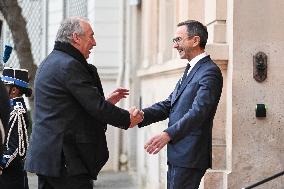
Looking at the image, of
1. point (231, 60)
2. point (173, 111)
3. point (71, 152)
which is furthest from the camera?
point (231, 60)

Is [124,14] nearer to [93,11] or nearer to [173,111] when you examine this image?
[93,11]

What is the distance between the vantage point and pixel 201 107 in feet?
18.3

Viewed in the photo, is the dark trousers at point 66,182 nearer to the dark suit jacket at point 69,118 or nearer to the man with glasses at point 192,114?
the dark suit jacket at point 69,118

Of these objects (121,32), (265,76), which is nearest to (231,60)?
(265,76)

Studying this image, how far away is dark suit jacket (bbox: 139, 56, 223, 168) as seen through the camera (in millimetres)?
5559

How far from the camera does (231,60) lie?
7398 millimetres

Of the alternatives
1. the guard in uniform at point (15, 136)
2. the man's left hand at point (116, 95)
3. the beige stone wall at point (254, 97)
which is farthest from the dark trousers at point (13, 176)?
the beige stone wall at point (254, 97)

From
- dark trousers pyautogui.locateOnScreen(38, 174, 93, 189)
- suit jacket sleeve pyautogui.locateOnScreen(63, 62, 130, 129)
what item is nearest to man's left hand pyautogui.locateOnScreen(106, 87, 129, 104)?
suit jacket sleeve pyautogui.locateOnScreen(63, 62, 130, 129)

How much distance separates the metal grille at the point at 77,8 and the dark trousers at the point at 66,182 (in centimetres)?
1240

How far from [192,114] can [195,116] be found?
26 millimetres

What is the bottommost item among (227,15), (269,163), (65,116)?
(269,163)

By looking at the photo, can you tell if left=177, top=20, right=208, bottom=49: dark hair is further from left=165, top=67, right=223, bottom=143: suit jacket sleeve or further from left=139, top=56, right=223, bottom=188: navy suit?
left=165, top=67, right=223, bottom=143: suit jacket sleeve

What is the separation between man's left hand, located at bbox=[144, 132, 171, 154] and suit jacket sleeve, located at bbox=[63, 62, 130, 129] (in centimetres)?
32

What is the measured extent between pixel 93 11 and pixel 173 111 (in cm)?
1085
